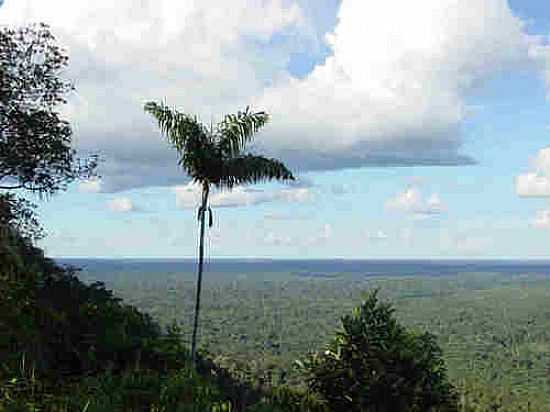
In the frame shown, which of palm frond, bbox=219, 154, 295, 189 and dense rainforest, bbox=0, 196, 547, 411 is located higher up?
palm frond, bbox=219, 154, 295, 189

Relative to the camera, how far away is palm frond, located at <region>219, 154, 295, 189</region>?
736 inches

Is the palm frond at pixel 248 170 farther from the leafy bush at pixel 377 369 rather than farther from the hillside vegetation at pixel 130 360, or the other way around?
the leafy bush at pixel 377 369

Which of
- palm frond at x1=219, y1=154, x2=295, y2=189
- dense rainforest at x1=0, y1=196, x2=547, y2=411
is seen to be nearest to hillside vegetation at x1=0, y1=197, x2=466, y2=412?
dense rainforest at x1=0, y1=196, x2=547, y2=411

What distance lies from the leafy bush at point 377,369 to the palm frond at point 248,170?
6.69 metres

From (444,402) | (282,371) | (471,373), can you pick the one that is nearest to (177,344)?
(444,402)

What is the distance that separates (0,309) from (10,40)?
5.83 m

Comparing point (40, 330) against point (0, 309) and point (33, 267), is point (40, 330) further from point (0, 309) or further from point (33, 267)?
point (33, 267)

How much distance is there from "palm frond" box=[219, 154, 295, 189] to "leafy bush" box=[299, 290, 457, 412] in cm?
669

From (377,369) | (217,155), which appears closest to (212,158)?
(217,155)

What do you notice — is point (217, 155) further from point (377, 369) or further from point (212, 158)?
point (377, 369)

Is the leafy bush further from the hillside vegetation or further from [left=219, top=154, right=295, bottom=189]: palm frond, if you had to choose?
[left=219, top=154, right=295, bottom=189]: palm frond

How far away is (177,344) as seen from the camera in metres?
17.2

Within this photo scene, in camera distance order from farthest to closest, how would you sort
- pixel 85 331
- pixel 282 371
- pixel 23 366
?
pixel 282 371 < pixel 85 331 < pixel 23 366

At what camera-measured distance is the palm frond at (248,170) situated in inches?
736
